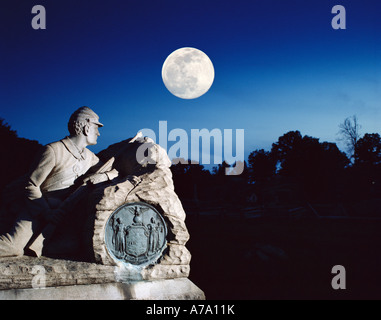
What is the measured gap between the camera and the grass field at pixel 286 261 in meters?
7.83

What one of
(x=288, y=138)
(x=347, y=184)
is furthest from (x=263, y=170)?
(x=347, y=184)

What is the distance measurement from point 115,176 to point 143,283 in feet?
4.87

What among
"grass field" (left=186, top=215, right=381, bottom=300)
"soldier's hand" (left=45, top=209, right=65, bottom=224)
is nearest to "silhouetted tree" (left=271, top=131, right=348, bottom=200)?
"grass field" (left=186, top=215, right=381, bottom=300)

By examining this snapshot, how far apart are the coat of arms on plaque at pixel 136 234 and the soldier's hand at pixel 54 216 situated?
701mm

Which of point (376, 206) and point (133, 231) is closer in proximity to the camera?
point (133, 231)

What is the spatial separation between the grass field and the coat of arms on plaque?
3.77 m

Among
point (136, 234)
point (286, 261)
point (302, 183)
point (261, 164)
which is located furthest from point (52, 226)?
point (261, 164)

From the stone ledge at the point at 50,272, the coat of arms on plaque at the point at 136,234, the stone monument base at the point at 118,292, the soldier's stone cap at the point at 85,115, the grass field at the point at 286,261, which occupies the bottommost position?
the grass field at the point at 286,261

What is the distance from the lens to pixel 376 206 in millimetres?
17281

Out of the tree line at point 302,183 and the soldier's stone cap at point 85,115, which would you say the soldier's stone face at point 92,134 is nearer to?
the soldier's stone cap at point 85,115

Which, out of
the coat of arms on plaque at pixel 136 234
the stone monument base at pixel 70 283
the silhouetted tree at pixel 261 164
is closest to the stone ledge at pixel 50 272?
the stone monument base at pixel 70 283

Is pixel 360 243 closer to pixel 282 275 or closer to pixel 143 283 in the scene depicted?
pixel 282 275

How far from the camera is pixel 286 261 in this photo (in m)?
9.71

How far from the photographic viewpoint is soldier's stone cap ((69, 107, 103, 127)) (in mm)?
5020
